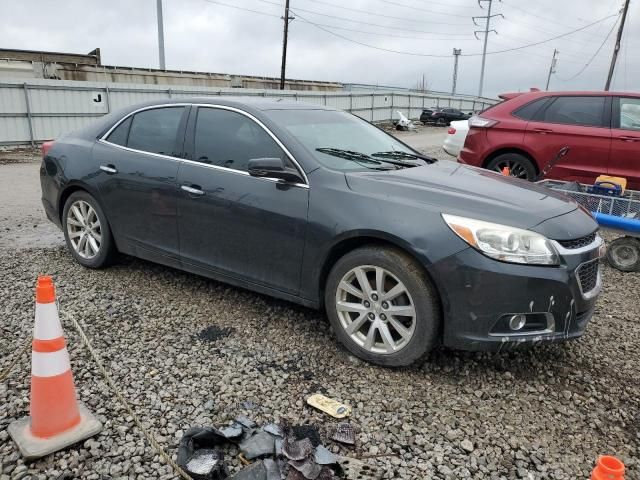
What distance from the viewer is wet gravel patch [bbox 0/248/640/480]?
2.45m

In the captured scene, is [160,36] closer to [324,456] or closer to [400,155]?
[400,155]

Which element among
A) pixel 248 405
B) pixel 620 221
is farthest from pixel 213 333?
pixel 620 221

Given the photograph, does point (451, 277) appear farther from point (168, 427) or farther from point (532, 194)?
point (168, 427)

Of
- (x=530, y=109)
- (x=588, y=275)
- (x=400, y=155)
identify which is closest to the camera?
(x=588, y=275)

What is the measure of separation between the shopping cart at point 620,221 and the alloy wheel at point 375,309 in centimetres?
309

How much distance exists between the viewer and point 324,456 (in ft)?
7.80

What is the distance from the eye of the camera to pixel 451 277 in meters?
2.89

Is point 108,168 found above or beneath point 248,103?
beneath

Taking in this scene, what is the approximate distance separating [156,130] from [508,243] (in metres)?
2.95

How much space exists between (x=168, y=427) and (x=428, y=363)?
163cm

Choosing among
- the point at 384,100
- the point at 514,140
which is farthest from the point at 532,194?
the point at 384,100

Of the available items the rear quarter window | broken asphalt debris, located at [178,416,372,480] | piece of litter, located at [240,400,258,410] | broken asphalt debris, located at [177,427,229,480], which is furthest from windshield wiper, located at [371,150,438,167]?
the rear quarter window

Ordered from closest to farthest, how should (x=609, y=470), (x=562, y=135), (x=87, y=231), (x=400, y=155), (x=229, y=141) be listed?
(x=609, y=470) → (x=229, y=141) → (x=400, y=155) → (x=87, y=231) → (x=562, y=135)

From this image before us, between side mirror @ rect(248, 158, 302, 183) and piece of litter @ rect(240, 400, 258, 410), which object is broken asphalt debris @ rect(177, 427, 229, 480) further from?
side mirror @ rect(248, 158, 302, 183)
